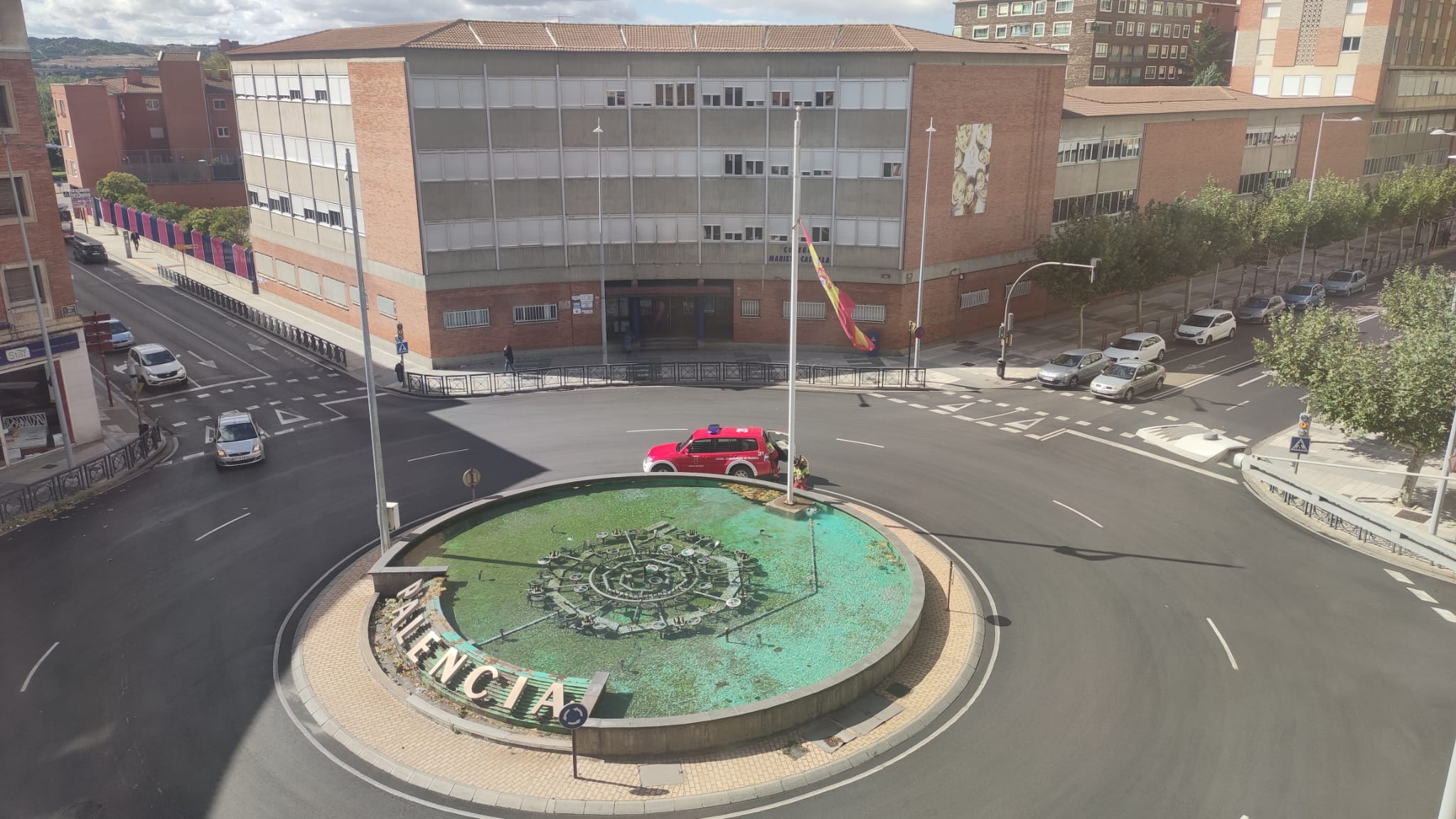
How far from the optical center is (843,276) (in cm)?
4928

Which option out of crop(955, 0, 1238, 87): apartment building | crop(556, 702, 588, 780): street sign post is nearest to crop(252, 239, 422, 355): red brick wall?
crop(556, 702, 588, 780): street sign post

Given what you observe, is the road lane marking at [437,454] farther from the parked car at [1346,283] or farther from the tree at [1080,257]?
the parked car at [1346,283]

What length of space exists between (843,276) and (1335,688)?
3276 centimetres

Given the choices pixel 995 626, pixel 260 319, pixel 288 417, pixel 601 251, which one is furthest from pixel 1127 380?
pixel 260 319

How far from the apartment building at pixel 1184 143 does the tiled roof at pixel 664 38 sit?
10776 mm

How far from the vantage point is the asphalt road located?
17047mm

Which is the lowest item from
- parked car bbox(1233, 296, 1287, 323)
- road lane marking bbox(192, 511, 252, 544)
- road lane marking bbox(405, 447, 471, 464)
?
road lane marking bbox(192, 511, 252, 544)

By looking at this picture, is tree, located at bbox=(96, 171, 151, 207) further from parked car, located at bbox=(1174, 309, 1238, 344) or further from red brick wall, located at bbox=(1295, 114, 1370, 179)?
red brick wall, located at bbox=(1295, 114, 1370, 179)

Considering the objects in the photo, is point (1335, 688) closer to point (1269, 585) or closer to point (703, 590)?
point (1269, 585)

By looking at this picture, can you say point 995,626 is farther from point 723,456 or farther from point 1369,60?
point 1369,60

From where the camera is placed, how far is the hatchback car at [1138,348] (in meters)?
45.8

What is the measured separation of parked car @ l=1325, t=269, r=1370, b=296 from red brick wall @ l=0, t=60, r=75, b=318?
7008 cm

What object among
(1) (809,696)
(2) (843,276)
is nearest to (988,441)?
(2) (843,276)

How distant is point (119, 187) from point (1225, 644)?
9939 cm
